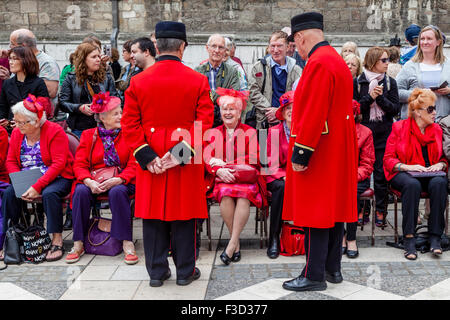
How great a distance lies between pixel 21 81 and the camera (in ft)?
18.9

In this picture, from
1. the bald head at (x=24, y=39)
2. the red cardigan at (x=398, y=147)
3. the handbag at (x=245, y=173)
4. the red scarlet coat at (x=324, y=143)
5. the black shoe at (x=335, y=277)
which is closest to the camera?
the red scarlet coat at (x=324, y=143)

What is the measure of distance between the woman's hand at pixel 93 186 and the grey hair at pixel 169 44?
5.38ft

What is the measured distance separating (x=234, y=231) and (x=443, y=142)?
2.33 m

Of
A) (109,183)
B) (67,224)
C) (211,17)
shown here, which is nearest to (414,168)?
(109,183)

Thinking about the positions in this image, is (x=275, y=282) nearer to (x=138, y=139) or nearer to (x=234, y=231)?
(x=234, y=231)

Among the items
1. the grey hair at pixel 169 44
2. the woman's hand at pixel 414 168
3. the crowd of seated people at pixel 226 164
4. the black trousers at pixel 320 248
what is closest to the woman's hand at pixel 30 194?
the crowd of seated people at pixel 226 164

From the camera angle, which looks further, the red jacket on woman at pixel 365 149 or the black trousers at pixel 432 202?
the red jacket on woman at pixel 365 149

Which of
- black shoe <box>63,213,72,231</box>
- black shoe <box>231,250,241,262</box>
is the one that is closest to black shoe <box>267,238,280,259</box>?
black shoe <box>231,250,241,262</box>

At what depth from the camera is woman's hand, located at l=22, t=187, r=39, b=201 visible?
16.4ft

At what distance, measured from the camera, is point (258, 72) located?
235 inches

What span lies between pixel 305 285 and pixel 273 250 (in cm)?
99

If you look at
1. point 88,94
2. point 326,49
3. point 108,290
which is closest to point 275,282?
point 108,290

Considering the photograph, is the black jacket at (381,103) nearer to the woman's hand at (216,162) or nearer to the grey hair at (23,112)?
the woman's hand at (216,162)

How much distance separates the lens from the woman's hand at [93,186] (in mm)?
4898
